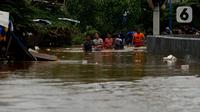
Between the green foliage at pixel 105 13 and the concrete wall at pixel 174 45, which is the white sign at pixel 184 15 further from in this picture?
the green foliage at pixel 105 13

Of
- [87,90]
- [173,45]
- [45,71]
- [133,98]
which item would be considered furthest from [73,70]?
[173,45]

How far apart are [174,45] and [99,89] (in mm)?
14890

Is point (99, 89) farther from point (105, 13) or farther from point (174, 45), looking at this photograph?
point (105, 13)

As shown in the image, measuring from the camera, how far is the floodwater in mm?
11116

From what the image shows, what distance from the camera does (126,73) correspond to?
18.2 metres

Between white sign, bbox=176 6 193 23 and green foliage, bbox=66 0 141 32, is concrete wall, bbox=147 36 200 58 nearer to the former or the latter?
white sign, bbox=176 6 193 23

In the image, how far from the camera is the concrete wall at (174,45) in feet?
82.4

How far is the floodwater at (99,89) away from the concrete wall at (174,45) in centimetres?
462

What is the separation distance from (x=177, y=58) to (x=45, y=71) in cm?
898

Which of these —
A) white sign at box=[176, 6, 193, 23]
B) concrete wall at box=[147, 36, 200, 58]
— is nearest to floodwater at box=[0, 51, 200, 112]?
white sign at box=[176, 6, 193, 23]

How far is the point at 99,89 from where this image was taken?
45.2 ft

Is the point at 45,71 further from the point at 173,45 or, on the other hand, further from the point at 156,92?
the point at 173,45

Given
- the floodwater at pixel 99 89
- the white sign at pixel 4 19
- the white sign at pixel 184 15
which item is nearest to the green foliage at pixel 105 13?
the white sign at pixel 184 15

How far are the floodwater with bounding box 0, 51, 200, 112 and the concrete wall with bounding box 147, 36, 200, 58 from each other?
4.62m
